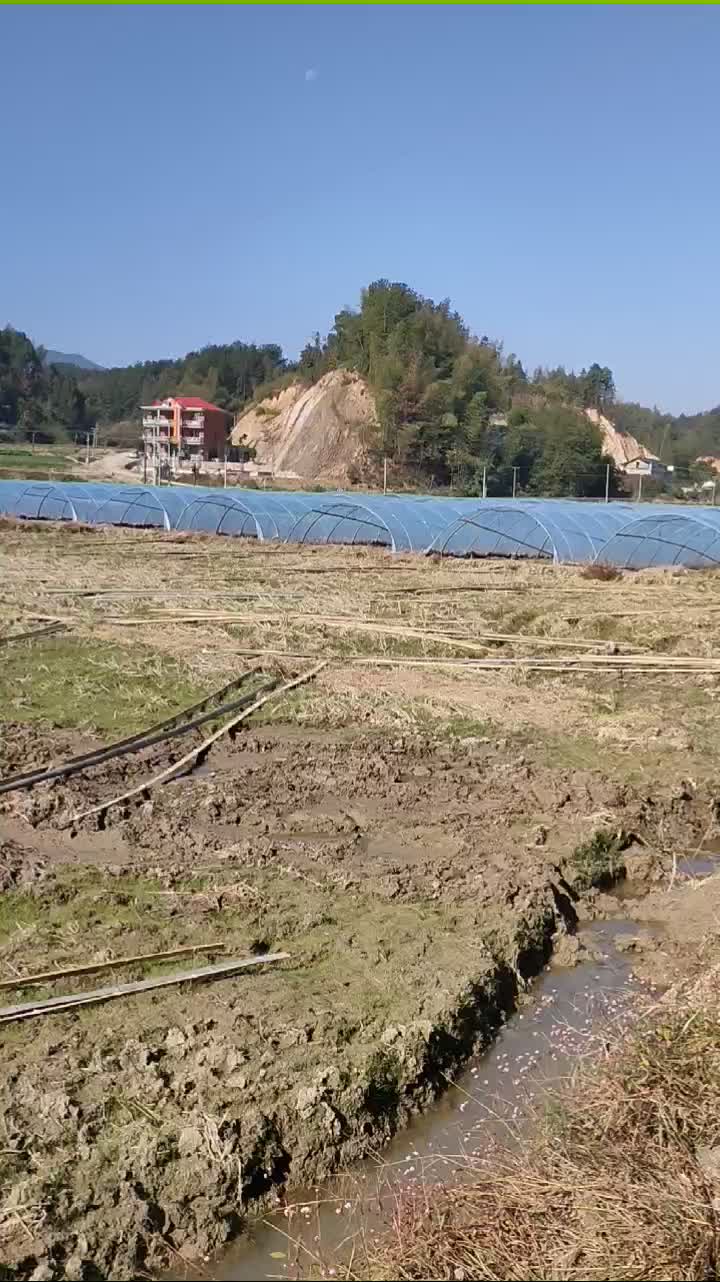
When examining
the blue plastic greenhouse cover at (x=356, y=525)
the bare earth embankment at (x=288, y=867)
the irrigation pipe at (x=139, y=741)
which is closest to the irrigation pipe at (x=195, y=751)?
the bare earth embankment at (x=288, y=867)

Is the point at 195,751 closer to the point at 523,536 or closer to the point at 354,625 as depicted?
the point at 354,625

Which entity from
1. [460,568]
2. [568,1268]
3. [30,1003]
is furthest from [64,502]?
[568,1268]

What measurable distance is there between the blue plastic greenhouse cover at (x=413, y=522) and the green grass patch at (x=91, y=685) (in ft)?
53.7

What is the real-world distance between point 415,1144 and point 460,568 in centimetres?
2148

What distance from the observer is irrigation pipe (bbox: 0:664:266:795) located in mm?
8672

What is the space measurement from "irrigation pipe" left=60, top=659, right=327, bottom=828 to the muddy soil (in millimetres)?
110

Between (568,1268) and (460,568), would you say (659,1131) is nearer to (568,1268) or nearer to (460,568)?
(568,1268)

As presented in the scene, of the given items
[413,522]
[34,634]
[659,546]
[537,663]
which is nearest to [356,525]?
[413,522]

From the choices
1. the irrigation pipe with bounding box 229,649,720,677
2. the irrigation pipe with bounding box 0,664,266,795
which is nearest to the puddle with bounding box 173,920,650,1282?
the irrigation pipe with bounding box 0,664,266,795

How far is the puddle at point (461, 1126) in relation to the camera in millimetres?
3924

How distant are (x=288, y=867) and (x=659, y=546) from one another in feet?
75.5

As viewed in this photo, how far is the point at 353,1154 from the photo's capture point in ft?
14.6

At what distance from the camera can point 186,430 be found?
88062mm

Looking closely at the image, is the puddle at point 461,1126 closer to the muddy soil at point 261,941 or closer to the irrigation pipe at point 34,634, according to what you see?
the muddy soil at point 261,941
